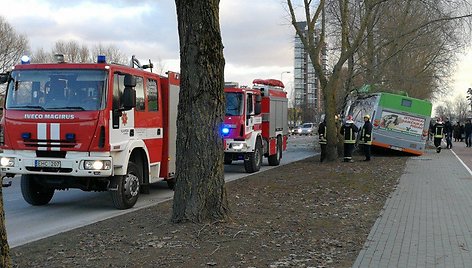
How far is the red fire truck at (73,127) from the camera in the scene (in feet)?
30.5

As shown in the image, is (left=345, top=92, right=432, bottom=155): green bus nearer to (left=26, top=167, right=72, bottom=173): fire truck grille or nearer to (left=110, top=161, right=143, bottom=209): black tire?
(left=110, top=161, right=143, bottom=209): black tire

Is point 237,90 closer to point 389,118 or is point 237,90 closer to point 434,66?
point 389,118

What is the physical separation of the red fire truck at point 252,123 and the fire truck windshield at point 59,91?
291 inches

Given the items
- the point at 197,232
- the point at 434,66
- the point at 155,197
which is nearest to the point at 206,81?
the point at 197,232

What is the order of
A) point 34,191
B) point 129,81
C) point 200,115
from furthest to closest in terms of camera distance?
point 34,191 → point 129,81 → point 200,115

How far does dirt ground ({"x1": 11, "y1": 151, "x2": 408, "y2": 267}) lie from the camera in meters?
5.91

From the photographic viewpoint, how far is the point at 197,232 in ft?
22.7

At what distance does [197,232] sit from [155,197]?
5327 mm

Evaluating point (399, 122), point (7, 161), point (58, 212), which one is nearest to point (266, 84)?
point (399, 122)

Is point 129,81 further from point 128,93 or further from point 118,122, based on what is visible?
point 118,122

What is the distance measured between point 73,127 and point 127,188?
1.64m

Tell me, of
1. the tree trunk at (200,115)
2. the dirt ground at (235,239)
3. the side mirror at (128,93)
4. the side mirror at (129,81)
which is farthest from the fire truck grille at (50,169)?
the tree trunk at (200,115)

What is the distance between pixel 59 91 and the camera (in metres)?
9.59

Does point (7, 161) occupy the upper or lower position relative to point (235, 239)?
upper
